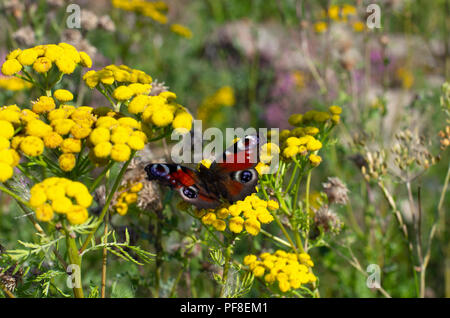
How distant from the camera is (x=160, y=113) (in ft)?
6.70

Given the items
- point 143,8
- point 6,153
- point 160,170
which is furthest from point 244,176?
point 143,8

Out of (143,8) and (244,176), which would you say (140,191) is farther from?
(143,8)

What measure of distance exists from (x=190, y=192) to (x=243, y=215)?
0.29 meters

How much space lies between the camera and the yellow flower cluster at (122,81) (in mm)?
2219

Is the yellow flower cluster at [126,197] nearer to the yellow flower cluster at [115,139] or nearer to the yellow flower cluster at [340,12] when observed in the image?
the yellow flower cluster at [115,139]

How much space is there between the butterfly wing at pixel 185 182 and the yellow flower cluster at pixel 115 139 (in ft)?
0.76

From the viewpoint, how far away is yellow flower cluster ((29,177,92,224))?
→ 5.62 feet

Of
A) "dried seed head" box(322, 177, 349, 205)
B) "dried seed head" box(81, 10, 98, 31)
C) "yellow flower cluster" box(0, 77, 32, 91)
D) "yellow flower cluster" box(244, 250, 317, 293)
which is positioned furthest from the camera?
"yellow flower cluster" box(0, 77, 32, 91)

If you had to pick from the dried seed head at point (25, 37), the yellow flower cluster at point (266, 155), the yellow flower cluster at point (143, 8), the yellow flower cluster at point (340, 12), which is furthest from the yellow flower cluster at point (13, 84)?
the yellow flower cluster at point (340, 12)

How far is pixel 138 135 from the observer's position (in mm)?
1980

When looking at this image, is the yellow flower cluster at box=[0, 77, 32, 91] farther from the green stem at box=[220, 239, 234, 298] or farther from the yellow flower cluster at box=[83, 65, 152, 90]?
the green stem at box=[220, 239, 234, 298]

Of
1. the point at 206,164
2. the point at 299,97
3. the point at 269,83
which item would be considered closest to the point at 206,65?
the point at 269,83

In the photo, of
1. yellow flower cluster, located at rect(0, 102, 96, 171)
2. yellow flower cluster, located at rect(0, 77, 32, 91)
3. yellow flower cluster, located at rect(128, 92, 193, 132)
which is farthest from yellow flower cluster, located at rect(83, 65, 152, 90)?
yellow flower cluster, located at rect(0, 77, 32, 91)

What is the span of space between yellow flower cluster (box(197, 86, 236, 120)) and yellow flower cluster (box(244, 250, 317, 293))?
3.82m
